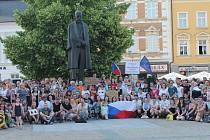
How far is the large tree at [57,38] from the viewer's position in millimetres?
31828

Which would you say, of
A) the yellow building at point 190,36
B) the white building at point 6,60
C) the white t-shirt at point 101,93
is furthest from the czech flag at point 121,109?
the white building at point 6,60

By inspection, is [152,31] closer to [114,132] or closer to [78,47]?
[78,47]

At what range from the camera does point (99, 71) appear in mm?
33094

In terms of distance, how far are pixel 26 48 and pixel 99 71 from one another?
5055 millimetres

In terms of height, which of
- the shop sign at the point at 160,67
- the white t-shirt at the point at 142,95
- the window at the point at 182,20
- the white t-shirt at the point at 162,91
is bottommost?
the white t-shirt at the point at 142,95

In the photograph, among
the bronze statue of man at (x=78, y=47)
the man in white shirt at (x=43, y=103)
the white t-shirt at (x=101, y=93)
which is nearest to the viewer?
the man in white shirt at (x=43, y=103)

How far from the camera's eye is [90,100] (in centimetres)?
2031

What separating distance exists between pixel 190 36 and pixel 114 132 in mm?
35903

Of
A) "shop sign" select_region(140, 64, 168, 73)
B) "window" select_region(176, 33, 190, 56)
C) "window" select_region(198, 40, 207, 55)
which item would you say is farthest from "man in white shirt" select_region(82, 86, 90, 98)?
"window" select_region(198, 40, 207, 55)

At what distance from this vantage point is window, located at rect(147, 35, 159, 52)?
161 feet

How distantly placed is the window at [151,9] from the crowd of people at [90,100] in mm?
27740

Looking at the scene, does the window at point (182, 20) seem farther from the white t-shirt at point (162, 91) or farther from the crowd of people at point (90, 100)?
the white t-shirt at point (162, 91)

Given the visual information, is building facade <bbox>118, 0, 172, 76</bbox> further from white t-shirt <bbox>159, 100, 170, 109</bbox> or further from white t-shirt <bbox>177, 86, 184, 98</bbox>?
white t-shirt <bbox>159, 100, 170, 109</bbox>

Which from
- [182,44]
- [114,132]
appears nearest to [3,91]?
[114,132]
